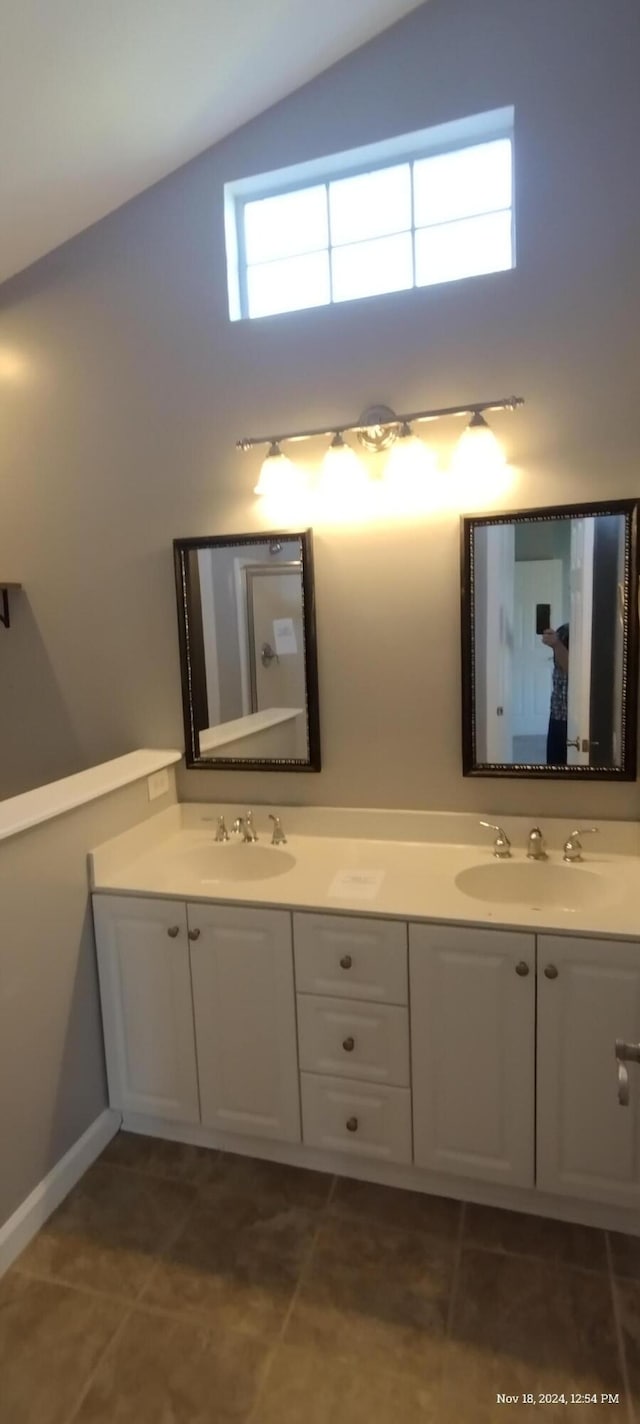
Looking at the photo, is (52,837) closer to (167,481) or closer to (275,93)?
(167,481)

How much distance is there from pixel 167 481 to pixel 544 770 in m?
1.42

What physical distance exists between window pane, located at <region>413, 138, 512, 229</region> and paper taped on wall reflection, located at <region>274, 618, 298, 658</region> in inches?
46.4

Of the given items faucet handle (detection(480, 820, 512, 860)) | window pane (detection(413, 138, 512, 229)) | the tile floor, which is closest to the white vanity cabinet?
the tile floor

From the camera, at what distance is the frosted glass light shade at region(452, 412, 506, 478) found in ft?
6.42

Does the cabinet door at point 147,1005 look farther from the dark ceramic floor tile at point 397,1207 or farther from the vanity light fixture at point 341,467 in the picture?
the vanity light fixture at point 341,467

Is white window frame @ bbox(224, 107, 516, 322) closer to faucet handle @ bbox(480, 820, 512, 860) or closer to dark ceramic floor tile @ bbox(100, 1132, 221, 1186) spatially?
faucet handle @ bbox(480, 820, 512, 860)

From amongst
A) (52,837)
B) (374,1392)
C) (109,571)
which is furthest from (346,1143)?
(109,571)

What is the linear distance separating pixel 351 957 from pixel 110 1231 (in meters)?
0.87

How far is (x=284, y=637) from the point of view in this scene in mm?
2299

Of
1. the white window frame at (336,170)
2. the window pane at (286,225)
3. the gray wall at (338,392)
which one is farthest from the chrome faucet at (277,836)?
the window pane at (286,225)

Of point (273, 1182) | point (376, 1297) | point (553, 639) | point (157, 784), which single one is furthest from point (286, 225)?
point (376, 1297)

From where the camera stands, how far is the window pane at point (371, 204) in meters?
2.17

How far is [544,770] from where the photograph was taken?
2.11m

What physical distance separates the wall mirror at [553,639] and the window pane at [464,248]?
711mm
